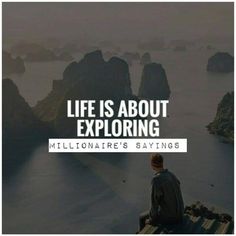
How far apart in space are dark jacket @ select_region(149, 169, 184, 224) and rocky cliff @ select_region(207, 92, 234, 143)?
18795mm

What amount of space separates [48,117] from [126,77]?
5202 mm

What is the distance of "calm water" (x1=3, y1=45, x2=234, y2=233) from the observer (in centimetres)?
1392

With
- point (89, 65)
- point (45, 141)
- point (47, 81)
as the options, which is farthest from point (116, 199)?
point (89, 65)

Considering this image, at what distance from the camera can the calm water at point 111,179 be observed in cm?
1392

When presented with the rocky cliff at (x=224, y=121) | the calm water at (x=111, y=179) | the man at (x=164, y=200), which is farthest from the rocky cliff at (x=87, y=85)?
the man at (x=164, y=200)

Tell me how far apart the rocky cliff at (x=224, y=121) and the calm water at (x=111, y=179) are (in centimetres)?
42

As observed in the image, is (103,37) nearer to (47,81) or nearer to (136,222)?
(47,81)

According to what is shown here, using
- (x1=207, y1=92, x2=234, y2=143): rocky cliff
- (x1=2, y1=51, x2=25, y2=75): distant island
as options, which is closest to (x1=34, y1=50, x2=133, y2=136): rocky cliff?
(x1=2, y1=51, x2=25, y2=75): distant island

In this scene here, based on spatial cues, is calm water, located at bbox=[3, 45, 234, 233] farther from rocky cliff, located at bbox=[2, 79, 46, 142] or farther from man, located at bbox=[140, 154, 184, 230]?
man, located at bbox=[140, 154, 184, 230]

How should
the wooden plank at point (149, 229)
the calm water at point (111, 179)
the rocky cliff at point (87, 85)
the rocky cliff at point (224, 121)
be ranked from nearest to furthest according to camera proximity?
the wooden plank at point (149, 229) → the calm water at point (111, 179) → the rocky cliff at point (224, 121) → the rocky cliff at point (87, 85)

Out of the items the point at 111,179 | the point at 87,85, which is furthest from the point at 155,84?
the point at 111,179

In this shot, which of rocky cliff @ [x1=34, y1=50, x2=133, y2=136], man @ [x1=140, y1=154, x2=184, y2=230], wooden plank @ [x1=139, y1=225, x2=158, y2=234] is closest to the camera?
wooden plank @ [x1=139, y1=225, x2=158, y2=234]

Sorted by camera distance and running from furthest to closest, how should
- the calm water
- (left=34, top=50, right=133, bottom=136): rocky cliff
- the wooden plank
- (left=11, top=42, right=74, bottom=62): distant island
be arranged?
(left=34, top=50, right=133, bottom=136): rocky cliff
(left=11, top=42, right=74, bottom=62): distant island
the calm water
the wooden plank

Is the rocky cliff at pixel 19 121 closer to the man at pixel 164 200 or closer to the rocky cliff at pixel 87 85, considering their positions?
the rocky cliff at pixel 87 85
